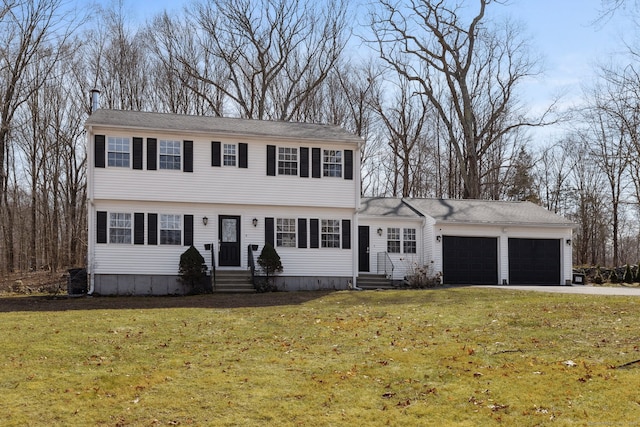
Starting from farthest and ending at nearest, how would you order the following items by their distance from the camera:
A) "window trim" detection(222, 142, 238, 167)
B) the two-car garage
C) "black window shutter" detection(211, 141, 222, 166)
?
the two-car garage, "window trim" detection(222, 142, 238, 167), "black window shutter" detection(211, 141, 222, 166)

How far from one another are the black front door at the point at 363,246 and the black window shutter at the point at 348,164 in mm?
2812

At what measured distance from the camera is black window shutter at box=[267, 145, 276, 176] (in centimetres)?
2142

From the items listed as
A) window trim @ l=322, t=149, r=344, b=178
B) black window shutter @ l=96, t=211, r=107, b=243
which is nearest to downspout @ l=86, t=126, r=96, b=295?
black window shutter @ l=96, t=211, r=107, b=243

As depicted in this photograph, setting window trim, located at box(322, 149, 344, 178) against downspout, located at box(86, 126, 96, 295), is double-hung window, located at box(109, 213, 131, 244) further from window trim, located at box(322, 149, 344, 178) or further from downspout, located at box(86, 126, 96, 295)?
window trim, located at box(322, 149, 344, 178)

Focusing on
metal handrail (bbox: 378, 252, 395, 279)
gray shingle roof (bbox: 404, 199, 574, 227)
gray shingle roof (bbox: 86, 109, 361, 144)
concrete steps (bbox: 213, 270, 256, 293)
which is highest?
gray shingle roof (bbox: 86, 109, 361, 144)

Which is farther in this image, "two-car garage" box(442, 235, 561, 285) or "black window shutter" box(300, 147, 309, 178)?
"two-car garage" box(442, 235, 561, 285)

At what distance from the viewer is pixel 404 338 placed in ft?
35.3

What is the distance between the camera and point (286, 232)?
2159cm

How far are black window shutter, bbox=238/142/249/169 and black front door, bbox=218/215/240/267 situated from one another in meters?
A: 1.84

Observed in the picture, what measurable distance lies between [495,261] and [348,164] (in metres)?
7.76

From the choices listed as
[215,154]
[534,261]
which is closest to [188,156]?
[215,154]

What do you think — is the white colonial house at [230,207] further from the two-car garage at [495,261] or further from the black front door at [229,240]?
the two-car garage at [495,261]

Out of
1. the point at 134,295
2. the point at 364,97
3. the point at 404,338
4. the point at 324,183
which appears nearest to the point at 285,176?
the point at 324,183

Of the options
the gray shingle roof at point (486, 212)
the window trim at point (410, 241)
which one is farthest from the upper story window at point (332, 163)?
the gray shingle roof at point (486, 212)
